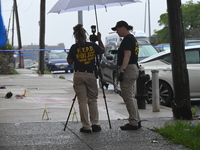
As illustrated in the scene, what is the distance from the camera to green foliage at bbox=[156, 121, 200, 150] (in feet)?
22.6

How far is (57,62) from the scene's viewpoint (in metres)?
→ 33.4

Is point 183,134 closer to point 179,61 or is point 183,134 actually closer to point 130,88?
point 130,88

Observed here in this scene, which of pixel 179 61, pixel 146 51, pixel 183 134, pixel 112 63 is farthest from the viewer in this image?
pixel 146 51

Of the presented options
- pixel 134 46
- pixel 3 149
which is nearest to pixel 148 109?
pixel 134 46

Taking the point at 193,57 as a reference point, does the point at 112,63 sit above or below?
below

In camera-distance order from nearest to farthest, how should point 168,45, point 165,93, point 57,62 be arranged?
point 165,93 < point 57,62 < point 168,45

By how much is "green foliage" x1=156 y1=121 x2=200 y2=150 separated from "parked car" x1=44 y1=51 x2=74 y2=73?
24873mm

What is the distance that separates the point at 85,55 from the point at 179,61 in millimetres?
2195

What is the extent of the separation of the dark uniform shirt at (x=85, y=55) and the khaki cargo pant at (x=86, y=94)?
0.11m

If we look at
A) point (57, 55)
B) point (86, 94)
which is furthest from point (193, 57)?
point (57, 55)

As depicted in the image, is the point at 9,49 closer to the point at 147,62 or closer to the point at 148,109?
the point at 147,62

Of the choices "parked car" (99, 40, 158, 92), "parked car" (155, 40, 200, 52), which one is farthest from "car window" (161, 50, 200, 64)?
"parked car" (155, 40, 200, 52)

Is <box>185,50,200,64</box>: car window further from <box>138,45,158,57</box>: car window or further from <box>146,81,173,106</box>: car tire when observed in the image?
<box>138,45,158,57</box>: car window

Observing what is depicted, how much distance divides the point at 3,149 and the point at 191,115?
4131mm
